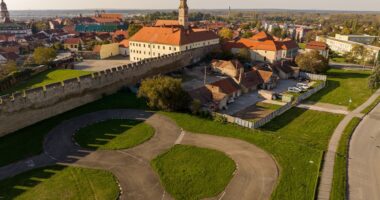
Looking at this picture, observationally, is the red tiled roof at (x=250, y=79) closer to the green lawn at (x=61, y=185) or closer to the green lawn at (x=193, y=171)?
the green lawn at (x=193, y=171)

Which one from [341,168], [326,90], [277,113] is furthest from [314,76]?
[341,168]

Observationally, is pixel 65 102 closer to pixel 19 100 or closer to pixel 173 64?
pixel 19 100

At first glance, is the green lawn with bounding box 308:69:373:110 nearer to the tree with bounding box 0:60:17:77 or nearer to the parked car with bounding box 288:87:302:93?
the parked car with bounding box 288:87:302:93

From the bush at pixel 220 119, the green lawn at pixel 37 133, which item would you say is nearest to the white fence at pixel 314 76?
the bush at pixel 220 119

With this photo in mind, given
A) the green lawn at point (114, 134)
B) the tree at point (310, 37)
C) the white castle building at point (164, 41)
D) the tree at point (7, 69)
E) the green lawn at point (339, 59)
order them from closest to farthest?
the green lawn at point (114, 134) → the tree at point (7, 69) → the white castle building at point (164, 41) → the green lawn at point (339, 59) → the tree at point (310, 37)

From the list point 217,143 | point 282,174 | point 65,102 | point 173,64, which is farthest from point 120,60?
point 282,174

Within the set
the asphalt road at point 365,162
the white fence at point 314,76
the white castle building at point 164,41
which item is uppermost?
the white castle building at point 164,41

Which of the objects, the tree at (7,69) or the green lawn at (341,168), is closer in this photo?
the green lawn at (341,168)

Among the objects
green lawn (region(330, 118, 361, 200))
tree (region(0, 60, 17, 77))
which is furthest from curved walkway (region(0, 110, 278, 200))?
tree (region(0, 60, 17, 77))
